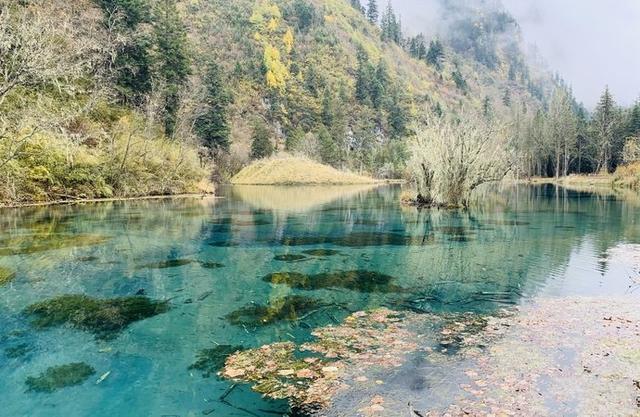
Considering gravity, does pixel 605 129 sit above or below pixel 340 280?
above

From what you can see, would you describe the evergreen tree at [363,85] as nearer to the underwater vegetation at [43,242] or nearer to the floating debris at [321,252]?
the underwater vegetation at [43,242]

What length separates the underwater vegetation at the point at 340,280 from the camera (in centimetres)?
1189

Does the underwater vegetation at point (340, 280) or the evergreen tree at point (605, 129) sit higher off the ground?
the evergreen tree at point (605, 129)

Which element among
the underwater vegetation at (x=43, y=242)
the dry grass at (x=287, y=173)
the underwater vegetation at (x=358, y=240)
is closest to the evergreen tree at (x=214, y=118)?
the dry grass at (x=287, y=173)

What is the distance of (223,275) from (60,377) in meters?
6.35

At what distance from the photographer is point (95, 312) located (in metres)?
9.73

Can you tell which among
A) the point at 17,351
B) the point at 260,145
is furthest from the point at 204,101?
the point at 17,351

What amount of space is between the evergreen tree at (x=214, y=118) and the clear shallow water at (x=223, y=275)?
46675 mm

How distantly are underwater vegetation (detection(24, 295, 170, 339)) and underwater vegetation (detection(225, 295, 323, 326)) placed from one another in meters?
1.60

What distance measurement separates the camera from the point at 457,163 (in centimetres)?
2980

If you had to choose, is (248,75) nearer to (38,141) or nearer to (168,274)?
(38,141)

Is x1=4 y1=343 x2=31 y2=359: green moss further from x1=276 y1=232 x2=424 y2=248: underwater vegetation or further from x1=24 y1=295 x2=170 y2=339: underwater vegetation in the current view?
x1=276 y1=232 x2=424 y2=248: underwater vegetation

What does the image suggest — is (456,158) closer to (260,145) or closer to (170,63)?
(170,63)

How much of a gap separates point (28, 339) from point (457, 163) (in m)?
25.7
